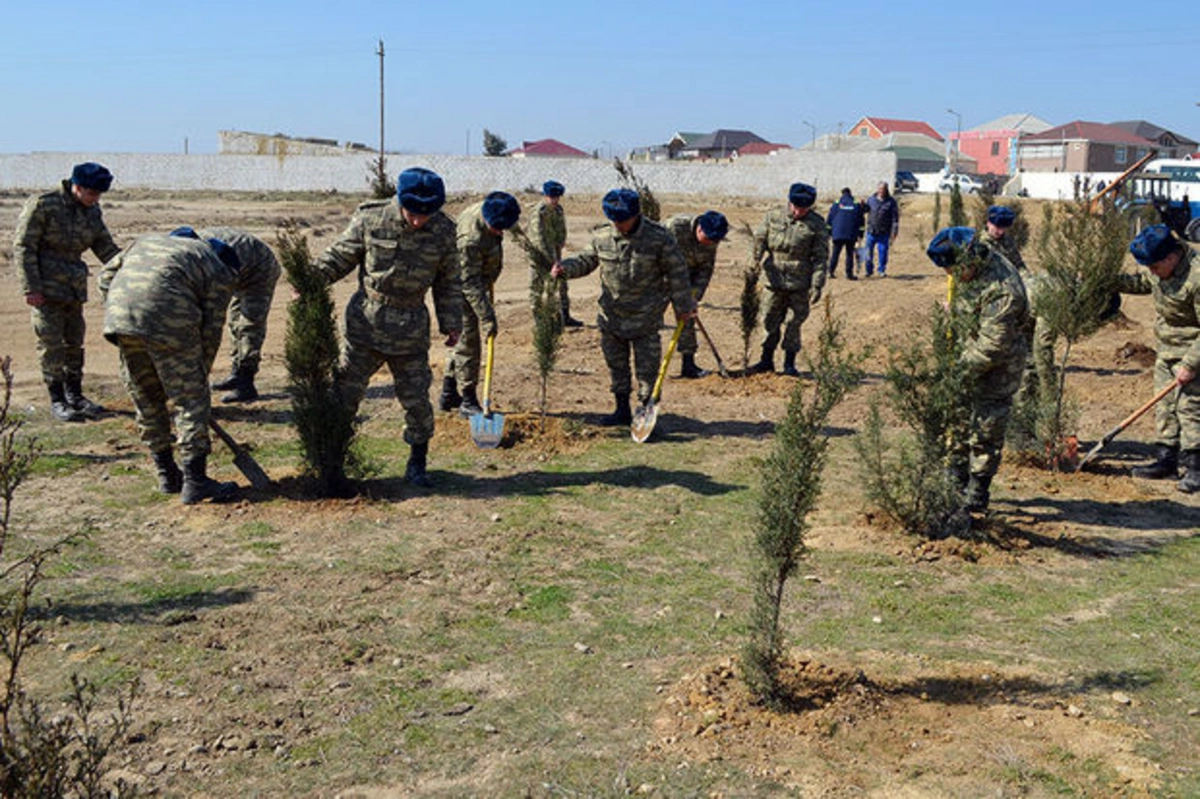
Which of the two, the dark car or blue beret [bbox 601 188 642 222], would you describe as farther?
the dark car

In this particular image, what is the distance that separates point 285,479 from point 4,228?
2328 centimetres

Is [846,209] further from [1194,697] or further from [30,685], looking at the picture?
[30,685]

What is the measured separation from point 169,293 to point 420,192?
1.62 m

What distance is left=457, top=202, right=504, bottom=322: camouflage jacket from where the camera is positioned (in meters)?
8.72

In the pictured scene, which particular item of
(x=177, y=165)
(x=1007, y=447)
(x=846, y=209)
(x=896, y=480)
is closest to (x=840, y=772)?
(x=896, y=480)

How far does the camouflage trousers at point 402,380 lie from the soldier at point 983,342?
3354 mm

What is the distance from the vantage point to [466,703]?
4.39 metres

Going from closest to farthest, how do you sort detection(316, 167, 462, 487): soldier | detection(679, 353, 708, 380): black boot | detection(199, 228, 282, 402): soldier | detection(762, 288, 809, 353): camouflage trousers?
detection(316, 167, 462, 487): soldier → detection(199, 228, 282, 402): soldier → detection(762, 288, 809, 353): camouflage trousers → detection(679, 353, 708, 380): black boot

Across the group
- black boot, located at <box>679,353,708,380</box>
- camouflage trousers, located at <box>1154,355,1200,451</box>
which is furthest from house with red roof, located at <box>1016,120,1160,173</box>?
camouflage trousers, located at <box>1154,355,1200,451</box>

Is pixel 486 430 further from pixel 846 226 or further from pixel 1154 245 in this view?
pixel 846 226

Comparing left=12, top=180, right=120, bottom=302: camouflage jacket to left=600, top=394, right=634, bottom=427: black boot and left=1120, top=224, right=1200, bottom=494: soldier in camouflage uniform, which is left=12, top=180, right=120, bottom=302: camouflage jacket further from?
left=1120, top=224, right=1200, bottom=494: soldier in camouflage uniform

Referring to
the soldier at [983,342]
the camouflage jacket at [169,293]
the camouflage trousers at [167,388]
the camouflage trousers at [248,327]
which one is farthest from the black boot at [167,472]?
the soldier at [983,342]

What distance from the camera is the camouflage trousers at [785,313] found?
10734mm

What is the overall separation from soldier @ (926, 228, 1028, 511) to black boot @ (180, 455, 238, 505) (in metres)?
4.55
